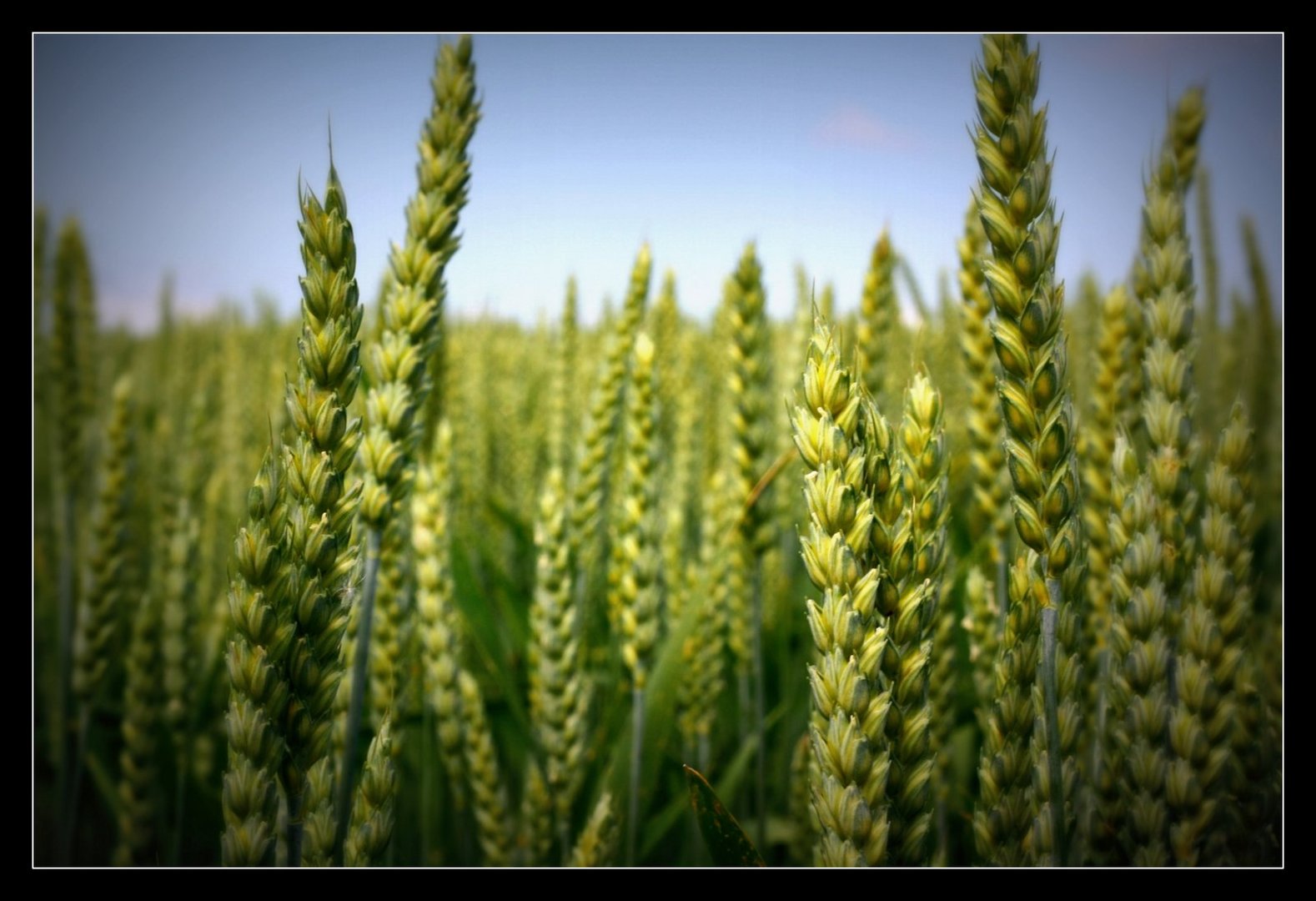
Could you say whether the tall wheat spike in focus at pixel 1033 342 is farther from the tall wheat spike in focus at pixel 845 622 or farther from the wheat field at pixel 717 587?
the tall wheat spike in focus at pixel 845 622

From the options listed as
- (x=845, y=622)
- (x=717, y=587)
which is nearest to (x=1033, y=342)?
(x=845, y=622)

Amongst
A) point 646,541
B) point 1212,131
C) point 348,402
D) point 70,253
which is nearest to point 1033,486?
point 348,402

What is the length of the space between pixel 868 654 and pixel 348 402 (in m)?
0.63

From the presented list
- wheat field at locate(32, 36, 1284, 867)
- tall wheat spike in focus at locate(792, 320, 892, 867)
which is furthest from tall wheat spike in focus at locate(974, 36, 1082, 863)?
tall wheat spike in focus at locate(792, 320, 892, 867)

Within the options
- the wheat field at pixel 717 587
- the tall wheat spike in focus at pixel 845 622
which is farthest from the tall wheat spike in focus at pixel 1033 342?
the tall wheat spike in focus at pixel 845 622

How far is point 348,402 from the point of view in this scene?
86 cm

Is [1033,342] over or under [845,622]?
over

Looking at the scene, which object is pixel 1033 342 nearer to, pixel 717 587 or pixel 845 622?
pixel 845 622

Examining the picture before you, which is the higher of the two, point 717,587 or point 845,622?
point 845,622

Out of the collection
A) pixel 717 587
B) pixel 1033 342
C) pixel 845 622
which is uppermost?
pixel 1033 342

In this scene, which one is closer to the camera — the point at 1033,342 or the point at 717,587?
the point at 1033,342

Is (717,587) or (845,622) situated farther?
(717,587)

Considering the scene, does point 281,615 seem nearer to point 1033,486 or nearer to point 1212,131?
point 1033,486

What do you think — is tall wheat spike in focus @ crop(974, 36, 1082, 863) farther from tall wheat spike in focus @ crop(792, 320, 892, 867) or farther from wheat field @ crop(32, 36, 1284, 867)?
tall wheat spike in focus @ crop(792, 320, 892, 867)
